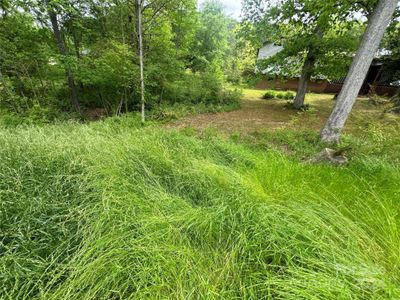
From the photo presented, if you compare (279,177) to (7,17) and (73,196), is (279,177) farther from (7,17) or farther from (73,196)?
(7,17)

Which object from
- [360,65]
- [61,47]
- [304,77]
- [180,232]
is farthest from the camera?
[304,77]

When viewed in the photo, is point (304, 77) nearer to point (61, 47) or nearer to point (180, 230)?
point (180, 230)

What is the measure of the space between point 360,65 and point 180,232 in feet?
15.4

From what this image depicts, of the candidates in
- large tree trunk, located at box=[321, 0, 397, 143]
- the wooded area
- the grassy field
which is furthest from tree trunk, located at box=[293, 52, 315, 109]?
the grassy field

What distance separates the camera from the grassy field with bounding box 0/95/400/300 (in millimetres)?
1150

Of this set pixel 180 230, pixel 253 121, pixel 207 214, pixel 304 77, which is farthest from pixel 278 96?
pixel 180 230

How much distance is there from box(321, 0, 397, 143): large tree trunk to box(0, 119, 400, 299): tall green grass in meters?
2.23

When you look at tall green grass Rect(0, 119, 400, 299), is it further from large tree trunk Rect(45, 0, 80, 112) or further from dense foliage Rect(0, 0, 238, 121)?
large tree trunk Rect(45, 0, 80, 112)

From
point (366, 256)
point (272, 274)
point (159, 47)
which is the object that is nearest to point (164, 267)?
point (272, 274)

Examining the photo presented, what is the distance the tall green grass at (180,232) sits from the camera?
1148 millimetres

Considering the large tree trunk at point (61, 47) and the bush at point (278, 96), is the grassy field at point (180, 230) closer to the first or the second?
the large tree trunk at point (61, 47)

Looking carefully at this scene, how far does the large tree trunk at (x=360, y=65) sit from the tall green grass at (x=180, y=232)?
2233 mm

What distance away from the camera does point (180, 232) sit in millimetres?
1531

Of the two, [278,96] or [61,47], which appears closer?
[61,47]
